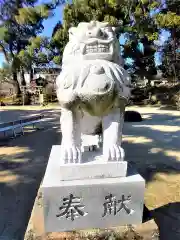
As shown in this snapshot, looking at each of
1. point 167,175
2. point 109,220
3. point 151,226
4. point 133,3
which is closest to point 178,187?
point 167,175

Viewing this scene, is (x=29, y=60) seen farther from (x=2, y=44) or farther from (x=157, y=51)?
(x=157, y=51)

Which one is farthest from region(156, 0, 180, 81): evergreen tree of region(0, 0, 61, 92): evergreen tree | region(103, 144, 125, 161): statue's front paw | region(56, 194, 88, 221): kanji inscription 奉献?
region(56, 194, 88, 221): kanji inscription 奉献

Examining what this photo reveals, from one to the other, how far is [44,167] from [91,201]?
1.96 metres

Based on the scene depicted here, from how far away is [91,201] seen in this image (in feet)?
5.03

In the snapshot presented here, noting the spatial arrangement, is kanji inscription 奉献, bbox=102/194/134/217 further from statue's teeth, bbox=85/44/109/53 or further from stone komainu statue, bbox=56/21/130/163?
statue's teeth, bbox=85/44/109/53

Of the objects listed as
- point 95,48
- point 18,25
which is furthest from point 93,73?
point 18,25

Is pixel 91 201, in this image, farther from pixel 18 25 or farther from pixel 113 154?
pixel 18 25

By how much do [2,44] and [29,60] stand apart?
2.19 m

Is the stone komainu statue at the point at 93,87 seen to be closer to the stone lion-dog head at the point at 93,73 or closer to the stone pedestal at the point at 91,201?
the stone lion-dog head at the point at 93,73

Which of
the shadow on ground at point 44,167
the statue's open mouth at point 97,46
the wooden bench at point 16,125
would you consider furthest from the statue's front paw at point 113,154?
the wooden bench at point 16,125

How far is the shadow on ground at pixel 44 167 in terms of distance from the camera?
2.23 metres

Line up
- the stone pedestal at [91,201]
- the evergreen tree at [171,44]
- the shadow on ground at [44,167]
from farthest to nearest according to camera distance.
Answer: the evergreen tree at [171,44]
the shadow on ground at [44,167]
the stone pedestal at [91,201]

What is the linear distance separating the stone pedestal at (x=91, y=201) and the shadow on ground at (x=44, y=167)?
24 cm

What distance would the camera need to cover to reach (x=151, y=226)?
1.61m
